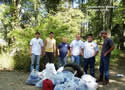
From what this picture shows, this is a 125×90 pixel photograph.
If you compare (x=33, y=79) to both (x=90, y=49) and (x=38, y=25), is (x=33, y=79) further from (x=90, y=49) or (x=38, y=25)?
(x=38, y=25)

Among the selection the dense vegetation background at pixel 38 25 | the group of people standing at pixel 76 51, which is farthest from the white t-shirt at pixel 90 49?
the dense vegetation background at pixel 38 25

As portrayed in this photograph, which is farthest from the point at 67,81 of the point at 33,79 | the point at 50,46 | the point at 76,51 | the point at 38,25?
the point at 38,25

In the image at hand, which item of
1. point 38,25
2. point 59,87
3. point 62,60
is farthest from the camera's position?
point 38,25

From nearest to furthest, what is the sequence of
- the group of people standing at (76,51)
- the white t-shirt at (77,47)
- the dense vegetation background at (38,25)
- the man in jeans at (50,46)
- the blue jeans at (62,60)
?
the group of people standing at (76,51) → the white t-shirt at (77,47) → the man in jeans at (50,46) → the blue jeans at (62,60) → the dense vegetation background at (38,25)

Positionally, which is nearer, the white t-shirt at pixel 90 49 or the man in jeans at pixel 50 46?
the white t-shirt at pixel 90 49

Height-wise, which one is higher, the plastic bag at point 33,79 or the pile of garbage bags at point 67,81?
the pile of garbage bags at point 67,81

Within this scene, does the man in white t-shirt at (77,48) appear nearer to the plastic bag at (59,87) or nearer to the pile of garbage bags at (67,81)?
the pile of garbage bags at (67,81)

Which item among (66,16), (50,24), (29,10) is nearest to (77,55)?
(50,24)

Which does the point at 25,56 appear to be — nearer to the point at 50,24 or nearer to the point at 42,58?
the point at 42,58

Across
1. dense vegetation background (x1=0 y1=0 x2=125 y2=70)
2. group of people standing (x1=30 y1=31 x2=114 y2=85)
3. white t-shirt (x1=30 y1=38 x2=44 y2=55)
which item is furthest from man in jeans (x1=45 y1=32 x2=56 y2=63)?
dense vegetation background (x1=0 y1=0 x2=125 y2=70)

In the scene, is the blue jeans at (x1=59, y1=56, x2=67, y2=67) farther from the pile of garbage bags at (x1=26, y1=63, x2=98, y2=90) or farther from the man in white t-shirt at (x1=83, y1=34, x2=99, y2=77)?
the pile of garbage bags at (x1=26, y1=63, x2=98, y2=90)

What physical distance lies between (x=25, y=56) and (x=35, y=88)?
146 inches

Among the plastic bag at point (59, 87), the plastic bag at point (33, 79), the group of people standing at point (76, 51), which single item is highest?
the group of people standing at point (76, 51)

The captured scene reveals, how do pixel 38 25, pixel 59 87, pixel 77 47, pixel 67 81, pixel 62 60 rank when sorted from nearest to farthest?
pixel 59 87 < pixel 67 81 < pixel 77 47 < pixel 62 60 < pixel 38 25
